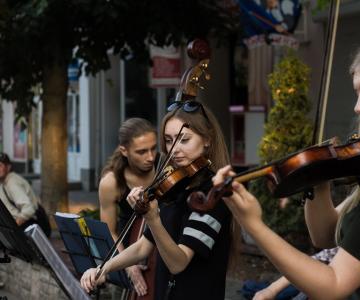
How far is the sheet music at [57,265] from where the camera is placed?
276cm

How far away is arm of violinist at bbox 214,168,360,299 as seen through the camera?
1682mm

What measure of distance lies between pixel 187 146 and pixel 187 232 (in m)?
0.34

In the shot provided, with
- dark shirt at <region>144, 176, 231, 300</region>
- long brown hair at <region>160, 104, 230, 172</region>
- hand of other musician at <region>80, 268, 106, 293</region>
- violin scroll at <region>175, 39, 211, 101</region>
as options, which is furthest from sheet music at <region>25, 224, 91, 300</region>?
violin scroll at <region>175, 39, 211, 101</region>

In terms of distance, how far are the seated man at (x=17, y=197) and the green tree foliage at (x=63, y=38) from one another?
160cm

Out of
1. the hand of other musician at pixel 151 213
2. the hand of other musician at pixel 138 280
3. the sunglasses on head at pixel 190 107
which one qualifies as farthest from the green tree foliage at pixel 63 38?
the hand of other musician at pixel 151 213

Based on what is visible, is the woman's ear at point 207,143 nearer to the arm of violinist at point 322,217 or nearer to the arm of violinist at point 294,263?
the arm of violinist at point 322,217

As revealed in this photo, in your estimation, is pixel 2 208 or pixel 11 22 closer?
pixel 2 208

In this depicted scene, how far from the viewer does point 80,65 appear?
9.30m

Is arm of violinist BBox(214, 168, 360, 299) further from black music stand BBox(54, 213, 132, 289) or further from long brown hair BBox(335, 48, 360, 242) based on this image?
black music stand BBox(54, 213, 132, 289)

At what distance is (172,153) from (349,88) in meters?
6.23

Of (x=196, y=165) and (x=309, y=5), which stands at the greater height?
(x=309, y=5)

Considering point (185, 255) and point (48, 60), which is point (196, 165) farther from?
point (48, 60)

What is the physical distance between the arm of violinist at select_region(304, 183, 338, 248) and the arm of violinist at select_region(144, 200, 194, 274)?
0.53m

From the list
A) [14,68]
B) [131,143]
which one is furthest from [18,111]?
[131,143]
